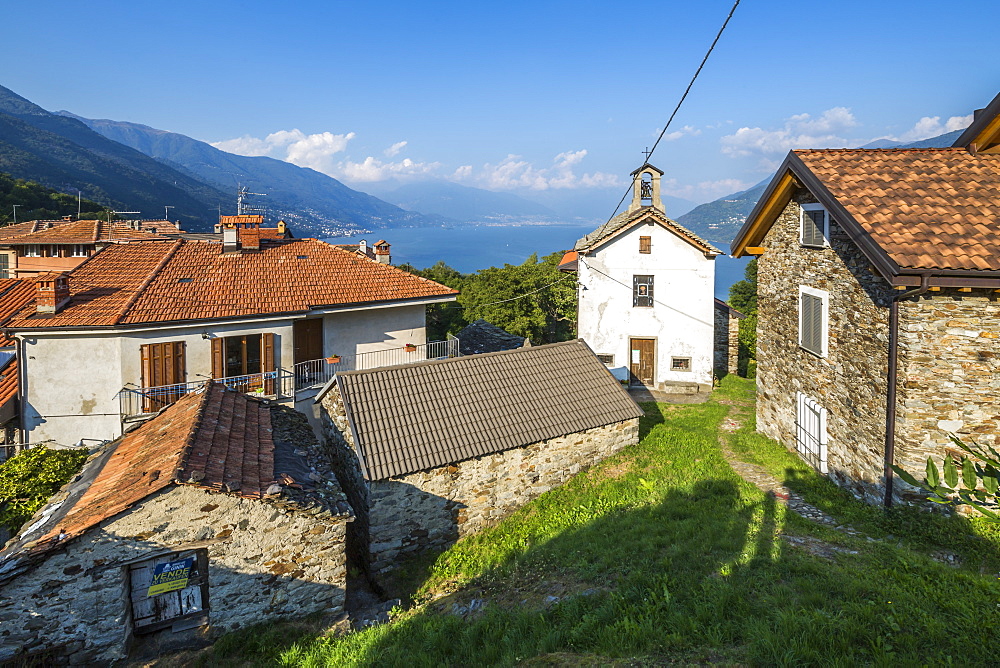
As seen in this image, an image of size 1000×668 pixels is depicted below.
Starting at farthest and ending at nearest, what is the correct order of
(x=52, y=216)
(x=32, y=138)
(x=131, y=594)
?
(x=32, y=138) < (x=52, y=216) < (x=131, y=594)

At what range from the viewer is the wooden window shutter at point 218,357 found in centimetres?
1572

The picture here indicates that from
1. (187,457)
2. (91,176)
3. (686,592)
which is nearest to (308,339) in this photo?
(187,457)

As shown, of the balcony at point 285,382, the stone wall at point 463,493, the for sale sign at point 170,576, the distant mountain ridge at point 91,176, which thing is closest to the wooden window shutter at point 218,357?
the balcony at point 285,382

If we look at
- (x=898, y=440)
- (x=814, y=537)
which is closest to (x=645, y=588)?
(x=814, y=537)

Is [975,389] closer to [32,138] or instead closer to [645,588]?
[645,588]

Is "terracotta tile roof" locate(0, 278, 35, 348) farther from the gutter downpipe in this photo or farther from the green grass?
the gutter downpipe

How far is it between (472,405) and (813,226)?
8743mm

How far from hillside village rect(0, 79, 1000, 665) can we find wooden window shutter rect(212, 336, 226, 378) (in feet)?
0.24

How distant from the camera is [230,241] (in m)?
19.5

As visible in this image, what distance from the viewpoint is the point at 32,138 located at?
127875mm

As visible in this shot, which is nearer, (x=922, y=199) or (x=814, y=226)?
(x=922, y=199)

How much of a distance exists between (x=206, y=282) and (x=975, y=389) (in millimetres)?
19514

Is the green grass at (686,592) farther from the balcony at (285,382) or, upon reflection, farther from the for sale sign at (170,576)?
the balcony at (285,382)

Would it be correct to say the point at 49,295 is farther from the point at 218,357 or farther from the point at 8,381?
the point at 218,357
